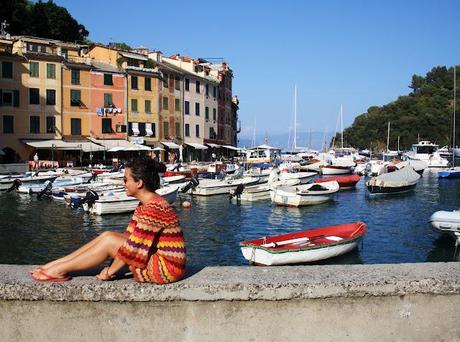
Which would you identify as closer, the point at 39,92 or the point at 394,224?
the point at 394,224

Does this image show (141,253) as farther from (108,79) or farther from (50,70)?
(108,79)

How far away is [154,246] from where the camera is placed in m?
3.86

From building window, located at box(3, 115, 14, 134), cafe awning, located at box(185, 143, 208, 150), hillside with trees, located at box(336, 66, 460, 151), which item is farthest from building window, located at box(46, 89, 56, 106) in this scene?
hillside with trees, located at box(336, 66, 460, 151)

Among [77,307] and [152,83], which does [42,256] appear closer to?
[77,307]

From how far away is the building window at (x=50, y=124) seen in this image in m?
53.0

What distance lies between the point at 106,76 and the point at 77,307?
56681 mm

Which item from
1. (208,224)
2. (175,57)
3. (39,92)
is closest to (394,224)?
(208,224)

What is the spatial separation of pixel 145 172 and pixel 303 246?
1073 cm

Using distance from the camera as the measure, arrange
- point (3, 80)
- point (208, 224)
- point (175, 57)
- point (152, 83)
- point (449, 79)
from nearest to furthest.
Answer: point (208, 224) < point (3, 80) < point (152, 83) < point (175, 57) < point (449, 79)

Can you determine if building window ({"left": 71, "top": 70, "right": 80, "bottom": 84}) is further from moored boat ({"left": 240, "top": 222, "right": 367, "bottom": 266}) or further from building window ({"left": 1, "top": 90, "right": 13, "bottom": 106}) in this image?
moored boat ({"left": 240, "top": 222, "right": 367, "bottom": 266})

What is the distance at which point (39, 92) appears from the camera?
173ft

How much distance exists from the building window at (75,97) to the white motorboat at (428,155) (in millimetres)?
42513

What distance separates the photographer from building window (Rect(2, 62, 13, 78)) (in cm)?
5033

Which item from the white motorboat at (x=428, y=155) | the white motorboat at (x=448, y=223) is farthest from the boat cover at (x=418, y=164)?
the white motorboat at (x=448, y=223)
